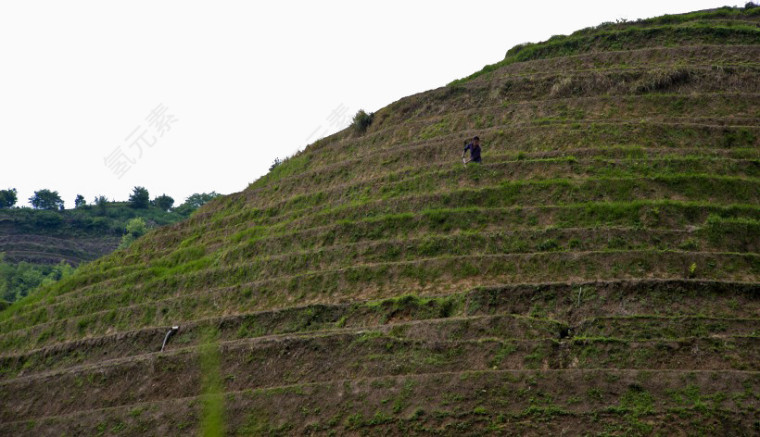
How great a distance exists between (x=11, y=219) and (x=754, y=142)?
8545 cm

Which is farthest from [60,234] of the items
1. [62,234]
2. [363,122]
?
[363,122]

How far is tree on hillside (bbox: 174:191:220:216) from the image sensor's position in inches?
3999

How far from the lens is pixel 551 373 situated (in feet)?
49.0

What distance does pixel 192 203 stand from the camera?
353ft

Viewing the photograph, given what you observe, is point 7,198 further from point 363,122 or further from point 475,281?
point 475,281

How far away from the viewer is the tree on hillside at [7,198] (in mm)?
101688

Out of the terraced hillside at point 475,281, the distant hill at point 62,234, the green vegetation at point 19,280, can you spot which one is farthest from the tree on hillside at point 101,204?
the terraced hillside at point 475,281

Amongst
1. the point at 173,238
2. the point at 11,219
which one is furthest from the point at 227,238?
the point at 11,219

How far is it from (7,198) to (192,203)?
86.5ft

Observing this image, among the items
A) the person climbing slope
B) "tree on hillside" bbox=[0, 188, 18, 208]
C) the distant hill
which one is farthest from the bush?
"tree on hillside" bbox=[0, 188, 18, 208]

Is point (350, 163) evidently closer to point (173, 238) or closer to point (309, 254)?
point (309, 254)

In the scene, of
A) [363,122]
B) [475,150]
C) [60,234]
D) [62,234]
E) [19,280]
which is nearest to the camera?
[475,150]

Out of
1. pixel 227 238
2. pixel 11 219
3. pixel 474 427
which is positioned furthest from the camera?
pixel 11 219

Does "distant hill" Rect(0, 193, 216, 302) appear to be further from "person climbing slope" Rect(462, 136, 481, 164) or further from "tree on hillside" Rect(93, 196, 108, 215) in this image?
"person climbing slope" Rect(462, 136, 481, 164)
